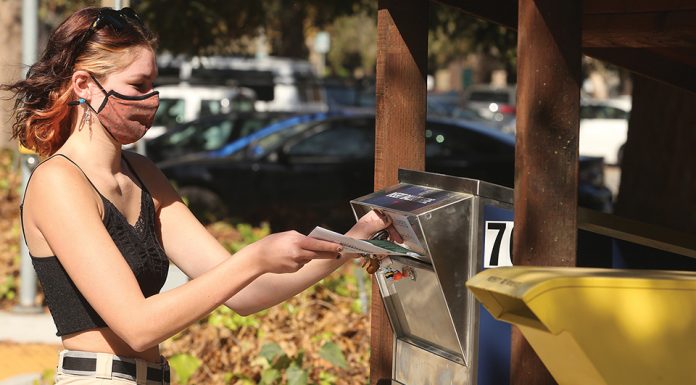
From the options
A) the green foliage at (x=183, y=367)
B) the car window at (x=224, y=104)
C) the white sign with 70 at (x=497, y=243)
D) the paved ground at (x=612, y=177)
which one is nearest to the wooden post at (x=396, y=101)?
the white sign with 70 at (x=497, y=243)

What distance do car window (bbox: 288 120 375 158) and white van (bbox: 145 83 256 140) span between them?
324 inches

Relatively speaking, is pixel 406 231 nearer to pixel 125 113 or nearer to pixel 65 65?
pixel 125 113

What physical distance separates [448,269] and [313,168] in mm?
10041

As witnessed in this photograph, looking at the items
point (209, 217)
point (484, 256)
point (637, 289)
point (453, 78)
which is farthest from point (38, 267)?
point (453, 78)

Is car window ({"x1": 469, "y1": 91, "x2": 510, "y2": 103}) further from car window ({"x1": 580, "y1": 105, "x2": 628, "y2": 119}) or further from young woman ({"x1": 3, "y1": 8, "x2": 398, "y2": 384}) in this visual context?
young woman ({"x1": 3, "y1": 8, "x2": 398, "y2": 384})

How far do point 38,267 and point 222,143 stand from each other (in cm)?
1129

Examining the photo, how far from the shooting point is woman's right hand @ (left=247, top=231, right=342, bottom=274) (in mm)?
2615

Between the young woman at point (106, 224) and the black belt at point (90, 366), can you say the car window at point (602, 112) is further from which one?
the black belt at point (90, 366)

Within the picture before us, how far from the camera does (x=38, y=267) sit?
110 inches

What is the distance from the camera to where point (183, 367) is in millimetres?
5469

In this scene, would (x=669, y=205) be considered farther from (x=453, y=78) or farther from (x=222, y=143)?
(x=453, y=78)

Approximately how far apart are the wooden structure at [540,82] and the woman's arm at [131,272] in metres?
0.52

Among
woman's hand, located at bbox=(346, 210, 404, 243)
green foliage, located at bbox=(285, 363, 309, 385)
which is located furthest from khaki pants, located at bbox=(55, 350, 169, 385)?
green foliage, located at bbox=(285, 363, 309, 385)

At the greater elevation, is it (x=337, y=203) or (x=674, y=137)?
(x=674, y=137)
